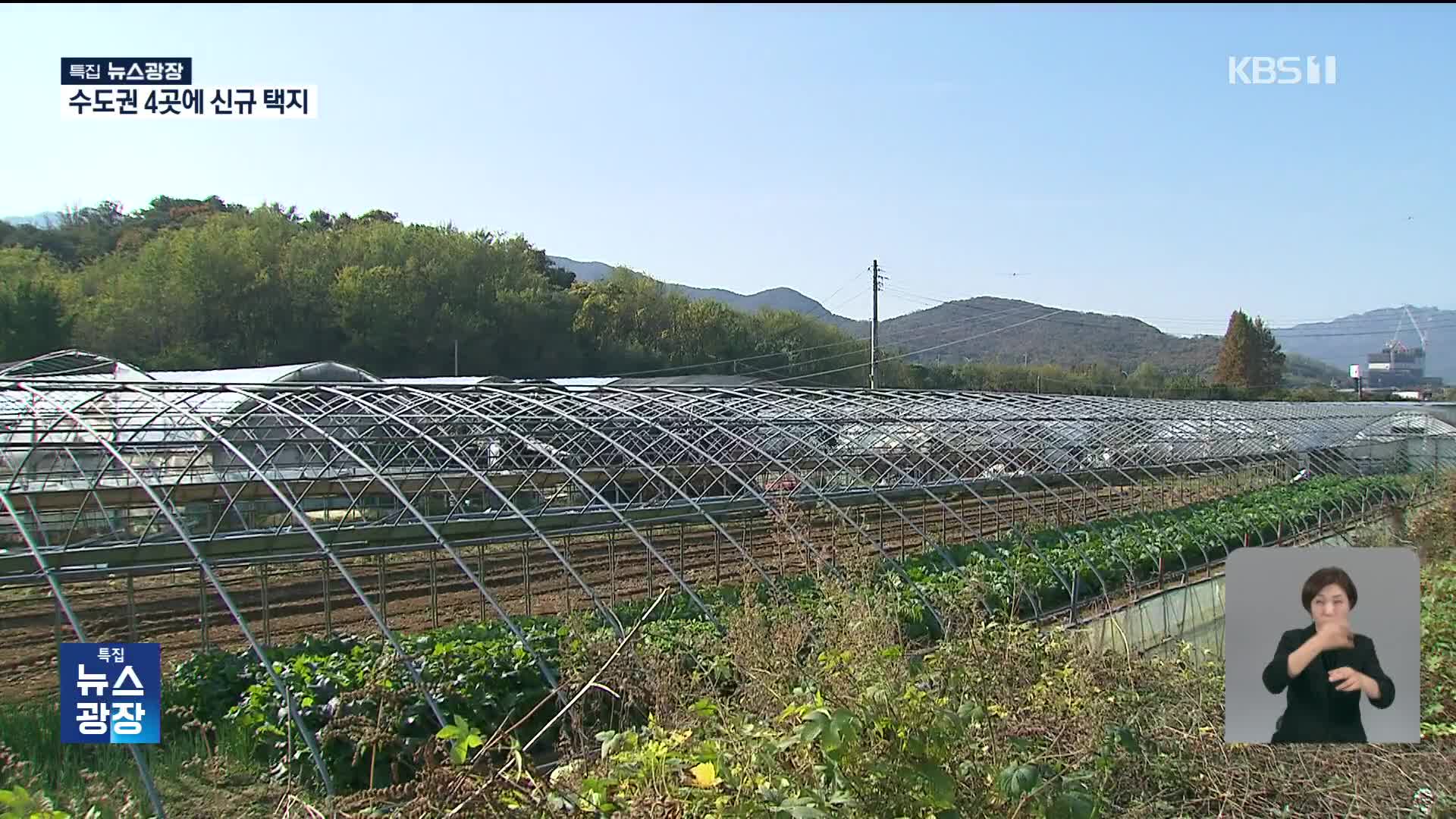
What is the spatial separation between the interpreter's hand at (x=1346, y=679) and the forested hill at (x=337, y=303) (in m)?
34.1

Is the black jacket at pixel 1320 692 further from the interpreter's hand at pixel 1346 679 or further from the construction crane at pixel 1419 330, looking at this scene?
the construction crane at pixel 1419 330

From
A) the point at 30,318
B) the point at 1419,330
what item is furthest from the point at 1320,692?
the point at 1419,330

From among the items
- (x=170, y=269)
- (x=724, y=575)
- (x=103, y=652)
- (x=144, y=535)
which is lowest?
(x=724, y=575)

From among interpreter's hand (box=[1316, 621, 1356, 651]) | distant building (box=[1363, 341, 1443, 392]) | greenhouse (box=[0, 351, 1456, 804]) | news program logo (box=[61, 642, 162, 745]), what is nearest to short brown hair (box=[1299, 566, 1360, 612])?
interpreter's hand (box=[1316, 621, 1356, 651])

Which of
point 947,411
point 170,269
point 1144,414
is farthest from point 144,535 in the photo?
point 170,269

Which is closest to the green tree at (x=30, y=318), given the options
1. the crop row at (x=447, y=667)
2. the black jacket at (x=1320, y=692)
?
the crop row at (x=447, y=667)

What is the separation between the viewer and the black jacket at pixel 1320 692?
2.67m

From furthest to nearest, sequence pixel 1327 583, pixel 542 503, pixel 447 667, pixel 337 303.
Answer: pixel 337 303 < pixel 542 503 < pixel 447 667 < pixel 1327 583

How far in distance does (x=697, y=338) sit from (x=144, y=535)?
40.7 metres

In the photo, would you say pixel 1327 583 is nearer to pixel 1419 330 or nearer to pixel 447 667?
pixel 447 667

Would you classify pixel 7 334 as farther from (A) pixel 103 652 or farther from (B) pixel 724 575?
(A) pixel 103 652

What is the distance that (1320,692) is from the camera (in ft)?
8.79

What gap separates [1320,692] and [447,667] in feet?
20.5

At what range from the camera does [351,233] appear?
4247cm
